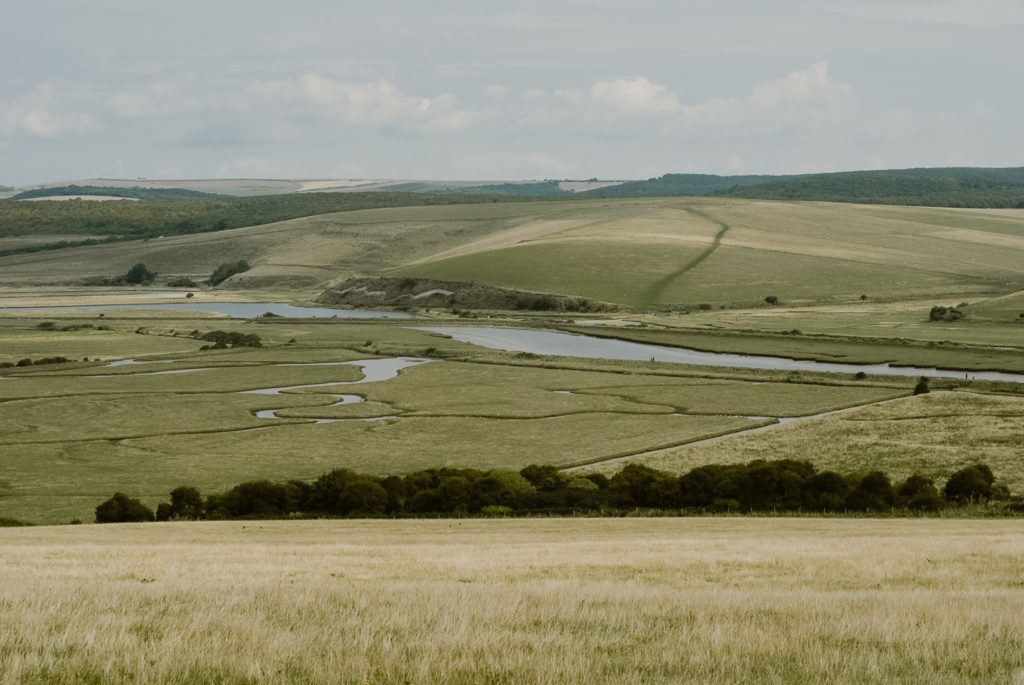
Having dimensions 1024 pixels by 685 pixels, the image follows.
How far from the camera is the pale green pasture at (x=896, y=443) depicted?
4644 centimetres

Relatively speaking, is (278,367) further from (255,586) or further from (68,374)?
(255,586)

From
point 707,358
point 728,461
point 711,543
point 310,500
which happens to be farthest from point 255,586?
point 707,358

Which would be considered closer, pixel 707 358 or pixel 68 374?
pixel 68 374

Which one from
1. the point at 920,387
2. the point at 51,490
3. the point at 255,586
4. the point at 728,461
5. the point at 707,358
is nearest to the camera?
the point at 255,586

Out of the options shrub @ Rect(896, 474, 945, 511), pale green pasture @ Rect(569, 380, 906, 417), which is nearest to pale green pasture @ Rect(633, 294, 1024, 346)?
pale green pasture @ Rect(569, 380, 906, 417)

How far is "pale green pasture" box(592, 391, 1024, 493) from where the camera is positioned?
4644 cm

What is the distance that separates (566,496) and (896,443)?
1892cm

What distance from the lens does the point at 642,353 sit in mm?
95062

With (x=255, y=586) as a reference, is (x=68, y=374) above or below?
below

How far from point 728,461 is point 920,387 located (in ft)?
76.9

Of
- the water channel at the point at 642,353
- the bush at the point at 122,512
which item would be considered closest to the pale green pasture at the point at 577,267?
the water channel at the point at 642,353

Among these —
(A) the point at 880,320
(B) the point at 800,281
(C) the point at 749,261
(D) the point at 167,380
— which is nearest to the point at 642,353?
(A) the point at 880,320

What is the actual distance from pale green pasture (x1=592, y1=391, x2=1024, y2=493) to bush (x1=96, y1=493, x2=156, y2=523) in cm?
1852

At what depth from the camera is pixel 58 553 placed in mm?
22688
